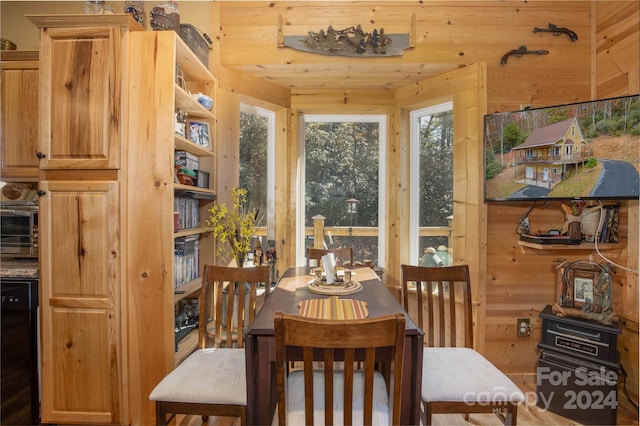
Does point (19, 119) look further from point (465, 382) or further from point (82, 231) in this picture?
point (465, 382)

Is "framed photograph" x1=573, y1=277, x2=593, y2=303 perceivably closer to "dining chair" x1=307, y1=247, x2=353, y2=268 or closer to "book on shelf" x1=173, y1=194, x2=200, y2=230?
"dining chair" x1=307, y1=247, x2=353, y2=268

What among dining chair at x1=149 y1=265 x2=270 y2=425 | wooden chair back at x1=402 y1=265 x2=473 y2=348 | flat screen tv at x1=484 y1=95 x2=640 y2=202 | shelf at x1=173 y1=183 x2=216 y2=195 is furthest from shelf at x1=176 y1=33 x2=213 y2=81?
flat screen tv at x1=484 y1=95 x2=640 y2=202

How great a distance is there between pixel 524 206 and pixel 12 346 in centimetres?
344

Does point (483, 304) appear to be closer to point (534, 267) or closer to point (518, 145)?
point (534, 267)

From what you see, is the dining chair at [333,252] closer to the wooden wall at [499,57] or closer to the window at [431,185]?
the window at [431,185]

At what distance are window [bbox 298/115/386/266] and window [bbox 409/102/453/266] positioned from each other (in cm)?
33

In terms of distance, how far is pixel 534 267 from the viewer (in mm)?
2414

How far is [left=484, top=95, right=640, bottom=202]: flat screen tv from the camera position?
6.22 ft

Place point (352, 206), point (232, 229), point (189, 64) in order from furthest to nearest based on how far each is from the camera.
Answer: point (352, 206) < point (232, 229) < point (189, 64)

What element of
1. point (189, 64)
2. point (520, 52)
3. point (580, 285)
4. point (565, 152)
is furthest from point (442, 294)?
point (189, 64)

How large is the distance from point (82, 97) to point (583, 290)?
3331mm

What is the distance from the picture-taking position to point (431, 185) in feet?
9.23

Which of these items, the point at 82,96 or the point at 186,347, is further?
the point at 186,347

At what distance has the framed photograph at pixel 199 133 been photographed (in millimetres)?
2264
